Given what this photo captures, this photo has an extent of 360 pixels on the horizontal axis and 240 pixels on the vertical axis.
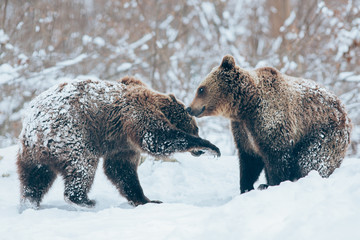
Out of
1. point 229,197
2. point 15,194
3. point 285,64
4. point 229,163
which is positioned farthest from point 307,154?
point 285,64

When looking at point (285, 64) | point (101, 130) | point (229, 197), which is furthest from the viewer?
point (285, 64)

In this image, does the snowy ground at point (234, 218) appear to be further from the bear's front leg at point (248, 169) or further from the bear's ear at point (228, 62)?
the bear's ear at point (228, 62)

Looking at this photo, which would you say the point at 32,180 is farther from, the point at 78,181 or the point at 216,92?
the point at 216,92

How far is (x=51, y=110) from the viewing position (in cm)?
491

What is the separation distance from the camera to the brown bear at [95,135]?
486 cm

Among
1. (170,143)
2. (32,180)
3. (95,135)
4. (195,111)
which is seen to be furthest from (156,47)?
(32,180)

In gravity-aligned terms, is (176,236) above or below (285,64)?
above

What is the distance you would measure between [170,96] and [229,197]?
1566mm

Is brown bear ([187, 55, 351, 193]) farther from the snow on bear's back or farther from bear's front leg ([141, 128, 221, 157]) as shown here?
the snow on bear's back

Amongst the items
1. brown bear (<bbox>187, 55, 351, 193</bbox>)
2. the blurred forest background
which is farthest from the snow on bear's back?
the blurred forest background

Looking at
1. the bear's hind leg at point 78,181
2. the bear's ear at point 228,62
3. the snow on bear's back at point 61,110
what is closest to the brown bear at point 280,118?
the bear's ear at point 228,62

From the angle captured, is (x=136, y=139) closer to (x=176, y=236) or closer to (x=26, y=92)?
(x=176, y=236)

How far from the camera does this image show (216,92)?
17.9ft

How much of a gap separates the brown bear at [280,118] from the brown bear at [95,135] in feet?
Answer: 1.71
